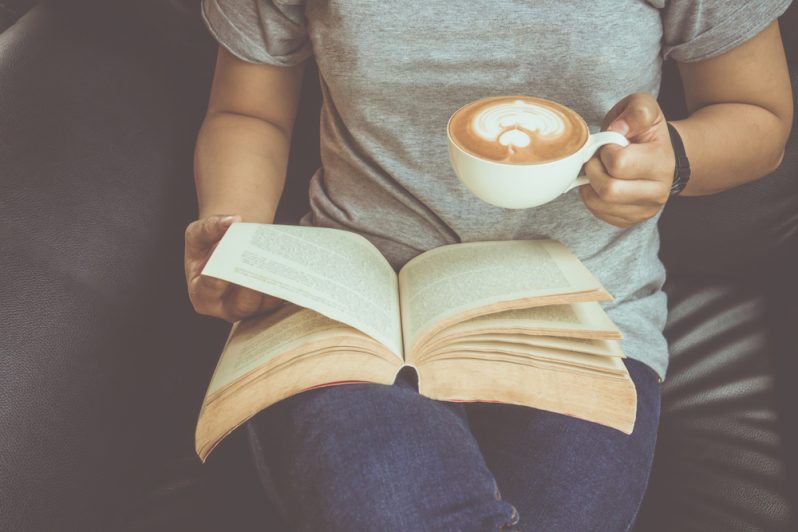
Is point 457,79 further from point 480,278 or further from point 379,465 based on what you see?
point 379,465

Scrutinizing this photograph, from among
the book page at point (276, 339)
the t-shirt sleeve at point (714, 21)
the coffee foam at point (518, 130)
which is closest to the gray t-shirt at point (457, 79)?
the t-shirt sleeve at point (714, 21)

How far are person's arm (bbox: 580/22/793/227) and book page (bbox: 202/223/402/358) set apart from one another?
0.24 meters

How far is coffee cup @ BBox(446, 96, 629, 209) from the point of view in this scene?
0.51 meters

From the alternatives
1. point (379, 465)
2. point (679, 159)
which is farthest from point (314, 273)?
point (679, 159)

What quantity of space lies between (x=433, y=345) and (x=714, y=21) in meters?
0.45

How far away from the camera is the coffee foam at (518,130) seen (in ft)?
1.71

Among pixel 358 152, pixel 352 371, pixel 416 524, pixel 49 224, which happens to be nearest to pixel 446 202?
pixel 358 152

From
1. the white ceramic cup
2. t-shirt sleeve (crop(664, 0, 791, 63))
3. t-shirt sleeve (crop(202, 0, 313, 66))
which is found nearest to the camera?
the white ceramic cup

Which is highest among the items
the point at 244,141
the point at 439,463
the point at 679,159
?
the point at 679,159

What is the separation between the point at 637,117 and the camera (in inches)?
22.2

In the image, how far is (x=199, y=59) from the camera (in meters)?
0.96

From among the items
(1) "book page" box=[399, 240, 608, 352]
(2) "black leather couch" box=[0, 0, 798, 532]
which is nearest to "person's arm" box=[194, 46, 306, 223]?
(2) "black leather couch" box=[0, 0, 798, 532]

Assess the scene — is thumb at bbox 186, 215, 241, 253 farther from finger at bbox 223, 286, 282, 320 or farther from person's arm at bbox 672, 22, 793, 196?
person's arm at bbox 672, 22, 793, 196

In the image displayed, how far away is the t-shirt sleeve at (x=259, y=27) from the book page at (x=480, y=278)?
12.9 inches
